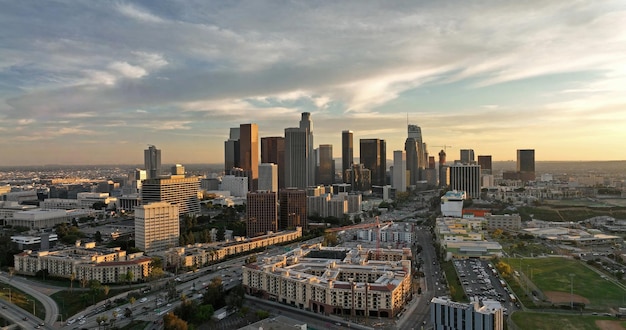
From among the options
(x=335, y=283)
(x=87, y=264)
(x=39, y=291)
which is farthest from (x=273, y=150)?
(x=335, y=283)

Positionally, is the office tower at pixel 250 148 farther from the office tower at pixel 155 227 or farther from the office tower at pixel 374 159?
the office tower at pixel 155 227

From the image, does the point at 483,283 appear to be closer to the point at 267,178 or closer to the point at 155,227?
the point at 155,227

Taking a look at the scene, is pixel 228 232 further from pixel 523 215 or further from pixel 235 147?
pixel 235 147

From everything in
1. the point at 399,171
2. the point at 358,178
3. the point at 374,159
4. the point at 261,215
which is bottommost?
the point at 261,215

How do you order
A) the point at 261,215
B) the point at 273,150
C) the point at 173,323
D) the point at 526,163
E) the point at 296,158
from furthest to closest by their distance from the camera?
the point at 526,163 → the point at 273,150 → the point at 296,158 → the point at 261,215 → the point at 173,323

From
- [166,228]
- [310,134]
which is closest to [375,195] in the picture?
[310,134]

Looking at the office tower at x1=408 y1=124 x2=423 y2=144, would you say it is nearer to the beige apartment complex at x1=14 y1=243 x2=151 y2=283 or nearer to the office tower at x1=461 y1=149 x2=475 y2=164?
the office tower at x1=461 y1=149 x2=475 y2=164
